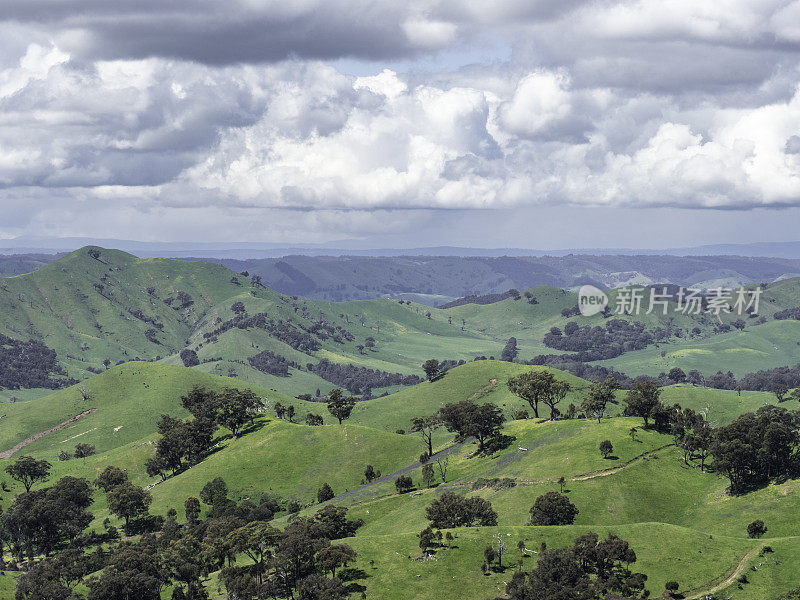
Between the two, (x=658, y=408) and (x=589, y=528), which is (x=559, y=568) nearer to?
(x=589, y=528)

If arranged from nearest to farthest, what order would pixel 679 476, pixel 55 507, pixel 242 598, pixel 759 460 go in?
pixel 242 598 < pixel 759 460 < pixel 679 476 < pixel 55 507

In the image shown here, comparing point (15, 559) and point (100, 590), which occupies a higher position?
point (100, 590)

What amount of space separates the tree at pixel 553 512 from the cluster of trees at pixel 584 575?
20170 mm

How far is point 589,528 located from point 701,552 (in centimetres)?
1829

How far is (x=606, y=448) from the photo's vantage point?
152375mm

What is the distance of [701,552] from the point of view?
106m

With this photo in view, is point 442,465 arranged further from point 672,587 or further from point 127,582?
point 127,582

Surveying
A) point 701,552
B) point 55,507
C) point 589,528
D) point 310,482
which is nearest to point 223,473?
point 310,482

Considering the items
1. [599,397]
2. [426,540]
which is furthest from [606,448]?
[426,540]

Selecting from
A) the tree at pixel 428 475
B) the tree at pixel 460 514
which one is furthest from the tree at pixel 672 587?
the tree at pixel 428 475

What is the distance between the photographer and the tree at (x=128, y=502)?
169 metres

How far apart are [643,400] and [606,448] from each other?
27.5m

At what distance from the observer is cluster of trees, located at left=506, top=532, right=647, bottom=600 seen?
89.9 meters

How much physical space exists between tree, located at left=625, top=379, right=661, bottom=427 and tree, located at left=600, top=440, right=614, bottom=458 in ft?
77.3
